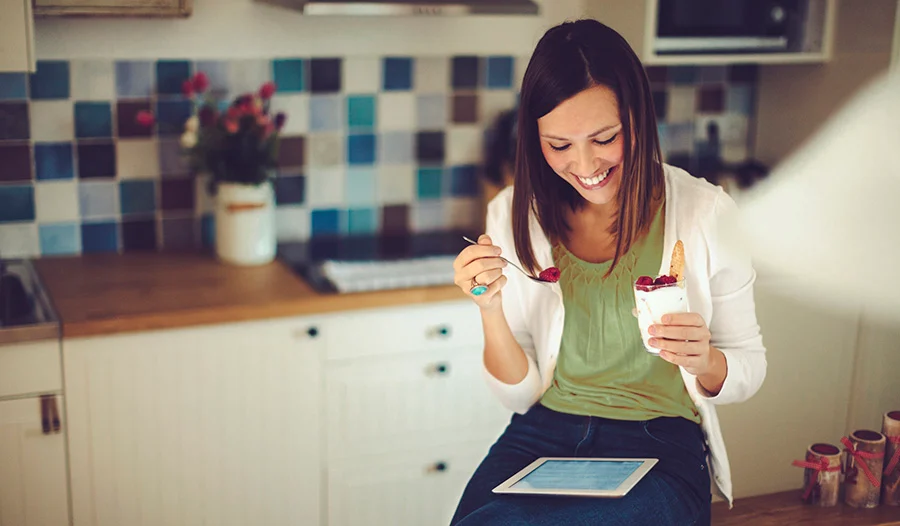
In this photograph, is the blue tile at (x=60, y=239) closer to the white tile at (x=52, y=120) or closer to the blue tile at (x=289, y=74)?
the white tile at (x=52, y=120)

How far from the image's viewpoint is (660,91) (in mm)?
3248

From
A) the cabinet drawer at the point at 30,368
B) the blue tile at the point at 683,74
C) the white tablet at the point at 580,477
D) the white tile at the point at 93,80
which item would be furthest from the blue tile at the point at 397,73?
the white tablet at the point at 580,477

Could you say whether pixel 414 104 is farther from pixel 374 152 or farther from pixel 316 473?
pixel 316 473

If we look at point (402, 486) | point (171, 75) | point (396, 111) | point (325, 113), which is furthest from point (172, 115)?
point (402, 486)

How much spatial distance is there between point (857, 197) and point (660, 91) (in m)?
0.70

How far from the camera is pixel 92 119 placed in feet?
8.87

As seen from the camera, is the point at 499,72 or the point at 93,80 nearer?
the point at 93,80

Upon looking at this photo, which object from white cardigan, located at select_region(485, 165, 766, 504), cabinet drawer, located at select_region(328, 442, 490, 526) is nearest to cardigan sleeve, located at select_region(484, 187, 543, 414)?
white cardigan, located at select_region(485, 165, 766, 504)

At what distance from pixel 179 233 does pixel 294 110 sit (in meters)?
0.46

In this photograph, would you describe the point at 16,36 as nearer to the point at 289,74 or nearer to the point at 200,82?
the point at 200,82

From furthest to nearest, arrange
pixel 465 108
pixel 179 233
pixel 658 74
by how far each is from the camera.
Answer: pixel 658 74 → pixel 465 108 → pixel 179 233

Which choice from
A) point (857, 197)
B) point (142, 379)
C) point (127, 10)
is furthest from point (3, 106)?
point (857, 197)

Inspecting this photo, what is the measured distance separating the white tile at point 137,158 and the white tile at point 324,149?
42 cm

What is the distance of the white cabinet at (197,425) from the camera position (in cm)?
229
